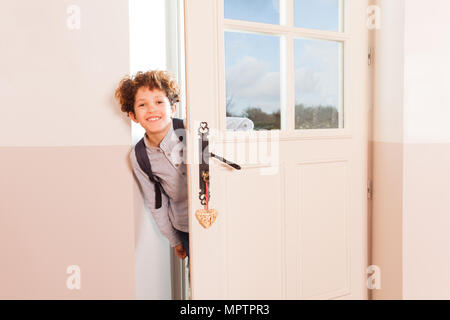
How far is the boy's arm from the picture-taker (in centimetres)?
146

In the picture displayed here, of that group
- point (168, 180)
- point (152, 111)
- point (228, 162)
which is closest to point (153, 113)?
point (152, 111)

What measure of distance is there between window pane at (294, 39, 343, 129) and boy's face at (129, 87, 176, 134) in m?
0.58

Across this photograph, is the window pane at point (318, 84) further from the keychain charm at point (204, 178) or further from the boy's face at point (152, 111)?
the boy's face at point (152, 111)

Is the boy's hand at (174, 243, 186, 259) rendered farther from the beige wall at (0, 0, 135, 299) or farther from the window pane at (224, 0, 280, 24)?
the window pane at (224, 0, 280, 24)

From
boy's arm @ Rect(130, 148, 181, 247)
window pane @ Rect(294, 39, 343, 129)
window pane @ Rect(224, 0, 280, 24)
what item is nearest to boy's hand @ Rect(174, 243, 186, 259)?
boy's arm @ Rect(130, 148, 181, 247)

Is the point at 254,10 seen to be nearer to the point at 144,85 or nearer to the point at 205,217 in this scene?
the point at 144,85

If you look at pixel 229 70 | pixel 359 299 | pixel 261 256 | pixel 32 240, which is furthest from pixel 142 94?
pixel 359 299

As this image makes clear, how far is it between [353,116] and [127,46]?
3.46 feet

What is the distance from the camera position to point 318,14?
1.54 m

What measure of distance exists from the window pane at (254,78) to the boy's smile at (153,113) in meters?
0.29

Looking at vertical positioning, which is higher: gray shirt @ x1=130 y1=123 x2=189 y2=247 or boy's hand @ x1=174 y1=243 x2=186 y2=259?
gray shirt @ x1=130 y1=123 x2=189 y2=247

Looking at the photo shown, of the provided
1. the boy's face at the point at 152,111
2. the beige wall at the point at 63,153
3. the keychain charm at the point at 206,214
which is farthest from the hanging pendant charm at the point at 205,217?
the boy's face at the point at 152,111
